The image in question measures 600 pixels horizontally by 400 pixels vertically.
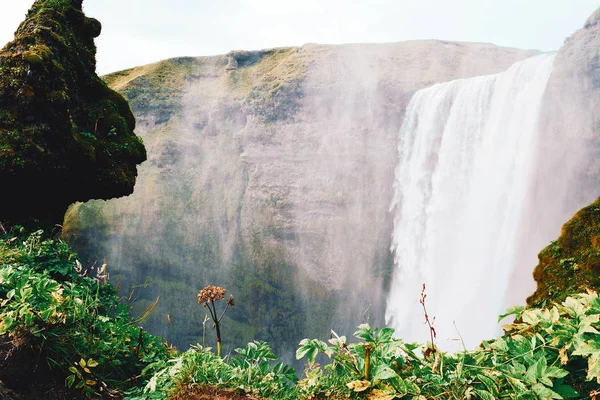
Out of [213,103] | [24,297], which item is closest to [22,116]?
[24,297]

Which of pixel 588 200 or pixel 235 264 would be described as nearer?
pixel 588 200

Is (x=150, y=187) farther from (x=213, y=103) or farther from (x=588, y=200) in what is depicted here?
(x=588, y=200)

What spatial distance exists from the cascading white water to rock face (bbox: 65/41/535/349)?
361cm

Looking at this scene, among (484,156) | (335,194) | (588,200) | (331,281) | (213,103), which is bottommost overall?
(331,281)

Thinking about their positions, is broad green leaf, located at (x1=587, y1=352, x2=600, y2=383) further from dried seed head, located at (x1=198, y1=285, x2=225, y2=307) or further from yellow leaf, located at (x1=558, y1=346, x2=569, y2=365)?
dried seed head, located at (x1=198, y1=285, x2=225, y2=307)

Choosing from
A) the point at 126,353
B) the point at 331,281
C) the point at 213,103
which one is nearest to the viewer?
the point at 126,353

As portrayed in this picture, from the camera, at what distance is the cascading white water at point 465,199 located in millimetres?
17250

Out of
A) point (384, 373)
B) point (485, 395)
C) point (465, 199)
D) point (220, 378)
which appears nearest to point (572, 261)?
point (485, 395)

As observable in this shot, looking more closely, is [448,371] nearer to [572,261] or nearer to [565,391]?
[565,391]

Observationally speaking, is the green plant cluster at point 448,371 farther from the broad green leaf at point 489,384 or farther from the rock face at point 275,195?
Result: the rock face at point 275,195

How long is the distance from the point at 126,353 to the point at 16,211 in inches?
156

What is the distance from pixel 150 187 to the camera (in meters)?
30.2

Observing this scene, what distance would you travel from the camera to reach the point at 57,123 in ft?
20.0

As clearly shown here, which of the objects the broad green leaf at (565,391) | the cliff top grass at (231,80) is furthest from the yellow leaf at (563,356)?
the cliff top grass at (231,80)
